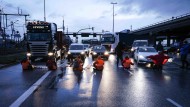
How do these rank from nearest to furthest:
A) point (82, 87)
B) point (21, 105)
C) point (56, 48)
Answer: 1. point (21, 105)
2. point (82, 87)
3. point (56, 48)

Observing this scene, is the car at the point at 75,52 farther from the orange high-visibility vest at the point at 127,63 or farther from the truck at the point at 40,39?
the orange high-visibility vest at the point at 127,63

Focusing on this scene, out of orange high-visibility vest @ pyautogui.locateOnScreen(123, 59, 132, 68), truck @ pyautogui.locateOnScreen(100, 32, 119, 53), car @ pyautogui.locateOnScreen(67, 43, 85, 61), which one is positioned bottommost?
orange high-visibility vest @ pyautogui.locateOnScreen(123, 59, 132, 68)

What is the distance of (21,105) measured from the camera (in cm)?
868

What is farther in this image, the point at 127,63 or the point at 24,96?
the point at 127,63

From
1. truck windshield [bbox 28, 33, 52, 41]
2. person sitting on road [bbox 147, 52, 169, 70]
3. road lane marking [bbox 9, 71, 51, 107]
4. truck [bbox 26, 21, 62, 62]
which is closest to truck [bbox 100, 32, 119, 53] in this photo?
truck [bbox 26, 21, 62, 62]

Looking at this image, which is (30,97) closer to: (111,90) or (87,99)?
(87,99)

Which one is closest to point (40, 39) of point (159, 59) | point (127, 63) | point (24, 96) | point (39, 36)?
point (39, 36)

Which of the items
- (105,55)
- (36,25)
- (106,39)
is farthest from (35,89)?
(106,39)

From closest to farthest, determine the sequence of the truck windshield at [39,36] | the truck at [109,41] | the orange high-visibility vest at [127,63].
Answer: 1. the orange high-visibility vest at [127,63]
2. the truck windshield at [39,36]
3. the truck at [109,41]

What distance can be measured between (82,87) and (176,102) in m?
4.32

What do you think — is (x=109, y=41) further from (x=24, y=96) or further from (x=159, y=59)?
(x=24, y=96)

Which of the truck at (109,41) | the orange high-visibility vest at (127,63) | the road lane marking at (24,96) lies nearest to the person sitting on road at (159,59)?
the orange high-visibility vest at (127,63)

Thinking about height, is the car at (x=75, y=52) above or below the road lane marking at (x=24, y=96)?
above

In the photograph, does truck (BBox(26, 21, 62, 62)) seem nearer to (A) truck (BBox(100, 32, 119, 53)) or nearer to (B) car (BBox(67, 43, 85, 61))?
(B) car (BBox(67, 43, 85, 61))
